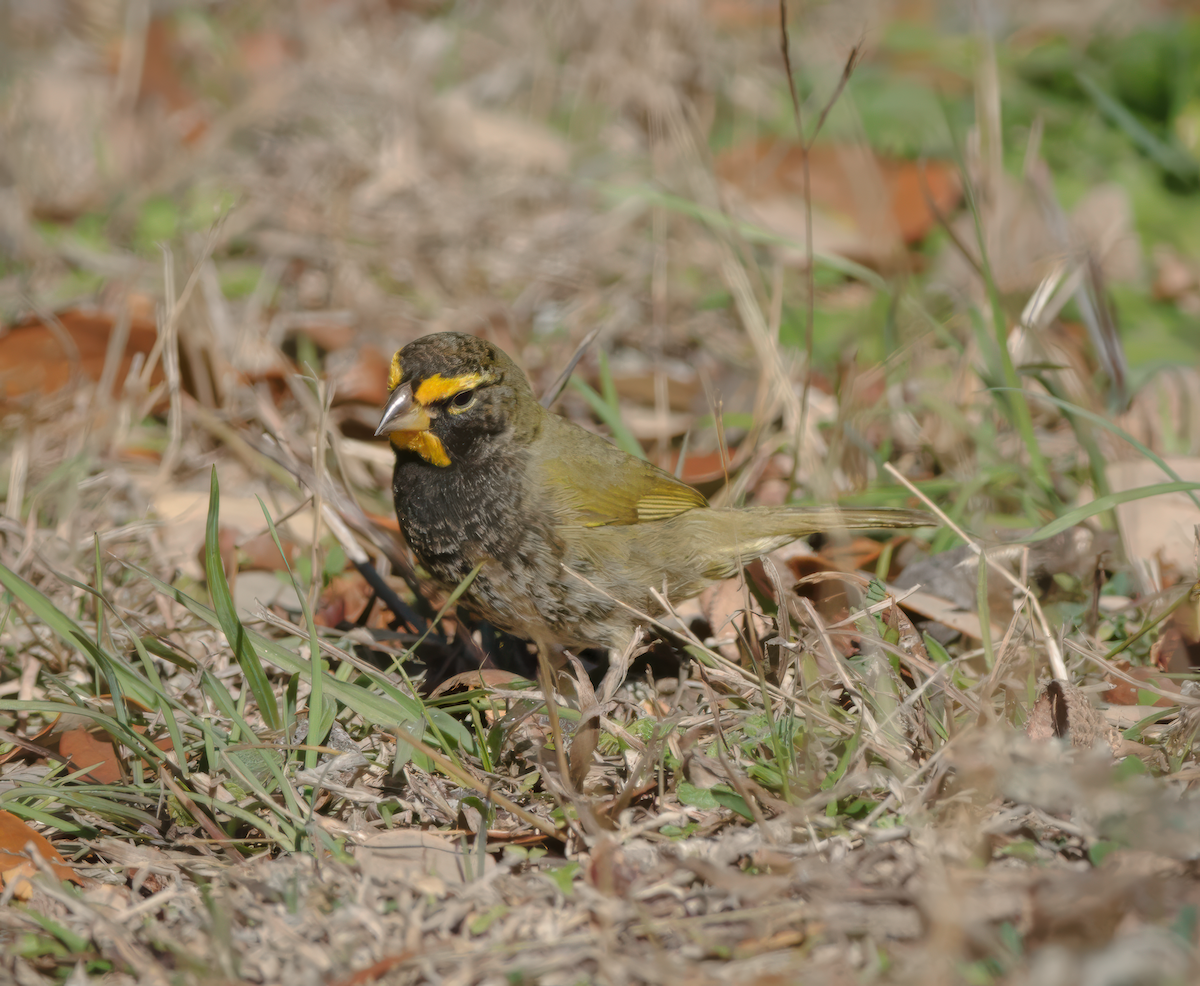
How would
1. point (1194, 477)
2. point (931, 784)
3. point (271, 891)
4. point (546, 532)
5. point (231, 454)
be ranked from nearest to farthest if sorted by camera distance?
point (271, 891)
point (931, 784)
point (546, 532)
point (1194, 477)
point (231, 454)

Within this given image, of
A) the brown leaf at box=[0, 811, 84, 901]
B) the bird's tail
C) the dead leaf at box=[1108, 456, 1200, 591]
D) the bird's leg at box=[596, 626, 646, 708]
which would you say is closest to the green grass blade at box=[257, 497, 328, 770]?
the brown leaf at box=[0, 811, 84, 901]

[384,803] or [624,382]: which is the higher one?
[624,382]

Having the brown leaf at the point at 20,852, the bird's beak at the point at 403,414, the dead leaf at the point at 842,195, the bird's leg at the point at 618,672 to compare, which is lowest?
the brown leaf at the point at 20,852

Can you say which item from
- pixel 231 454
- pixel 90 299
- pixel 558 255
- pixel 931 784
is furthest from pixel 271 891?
pixel 558 255

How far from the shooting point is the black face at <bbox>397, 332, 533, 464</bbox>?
10.8 feet

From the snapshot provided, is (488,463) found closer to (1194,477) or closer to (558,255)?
(1194,477)

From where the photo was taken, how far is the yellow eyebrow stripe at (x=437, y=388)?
3.29 metres

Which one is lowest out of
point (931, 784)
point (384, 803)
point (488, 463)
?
point (384, 803)

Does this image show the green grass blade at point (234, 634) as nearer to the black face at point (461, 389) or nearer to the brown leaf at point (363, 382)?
the black face at point (461, 389)

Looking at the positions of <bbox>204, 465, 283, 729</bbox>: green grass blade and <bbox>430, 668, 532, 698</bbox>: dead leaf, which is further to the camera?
<bbox>430, 668, 532, 698</bbox>: dead leaf

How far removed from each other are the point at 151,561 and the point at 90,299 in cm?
204

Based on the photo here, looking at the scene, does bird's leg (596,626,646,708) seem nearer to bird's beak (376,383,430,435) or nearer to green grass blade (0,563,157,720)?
bird's beak (376,383,430,435)

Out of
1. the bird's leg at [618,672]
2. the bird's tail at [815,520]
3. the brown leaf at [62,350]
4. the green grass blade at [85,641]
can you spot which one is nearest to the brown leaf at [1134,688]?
the bird's tail at [815,520]

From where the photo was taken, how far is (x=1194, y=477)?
12.1 feet
